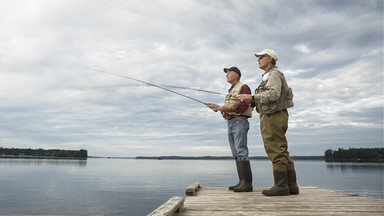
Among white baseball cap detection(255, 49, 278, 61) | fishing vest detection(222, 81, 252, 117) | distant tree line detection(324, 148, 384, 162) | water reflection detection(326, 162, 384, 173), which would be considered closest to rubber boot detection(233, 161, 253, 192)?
fishing vest detection(222, 81, 252, 117)

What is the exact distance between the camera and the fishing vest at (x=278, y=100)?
15.0ft

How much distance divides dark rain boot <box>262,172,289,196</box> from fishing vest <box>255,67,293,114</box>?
110 cm

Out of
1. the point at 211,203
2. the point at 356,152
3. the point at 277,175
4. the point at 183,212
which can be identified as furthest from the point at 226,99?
the point at 356,152

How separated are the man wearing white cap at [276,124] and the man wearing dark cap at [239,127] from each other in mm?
387

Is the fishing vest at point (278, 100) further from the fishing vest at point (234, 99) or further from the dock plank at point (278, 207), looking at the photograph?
the dock plank at point (278, 207)

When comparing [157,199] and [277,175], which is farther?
[157,199]

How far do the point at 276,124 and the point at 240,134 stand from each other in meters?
0.74

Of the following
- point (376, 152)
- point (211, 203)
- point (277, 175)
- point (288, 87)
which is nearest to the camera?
point (211, 203)

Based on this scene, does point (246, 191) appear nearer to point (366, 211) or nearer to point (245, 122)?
point (245, 122)

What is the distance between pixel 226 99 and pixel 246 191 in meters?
1.83

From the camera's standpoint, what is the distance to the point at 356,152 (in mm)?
148625

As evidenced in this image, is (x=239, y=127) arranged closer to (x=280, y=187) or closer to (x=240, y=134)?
(x=240, y=134)

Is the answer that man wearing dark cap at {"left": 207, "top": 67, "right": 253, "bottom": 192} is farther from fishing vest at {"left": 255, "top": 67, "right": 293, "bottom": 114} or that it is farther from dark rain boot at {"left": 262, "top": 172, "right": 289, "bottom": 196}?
dark rain boot at {"left": 262, "top": 172, "right": 289, "bottom": 196}

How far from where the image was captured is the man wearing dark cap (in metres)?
5.03
